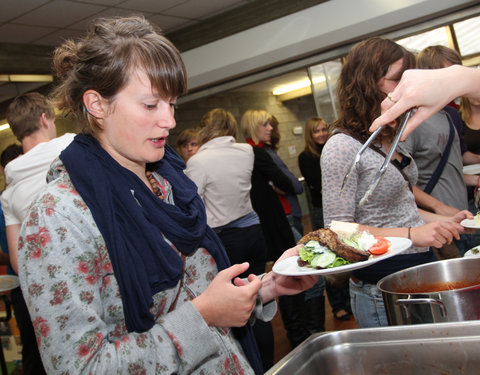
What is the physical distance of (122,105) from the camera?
3.33 ft

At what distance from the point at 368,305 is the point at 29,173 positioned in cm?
157

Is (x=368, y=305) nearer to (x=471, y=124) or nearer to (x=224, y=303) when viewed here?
(x=224, y=303)

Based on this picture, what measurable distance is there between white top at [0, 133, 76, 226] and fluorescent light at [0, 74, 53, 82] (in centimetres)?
272

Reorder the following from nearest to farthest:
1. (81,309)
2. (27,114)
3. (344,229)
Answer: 1. (81,309)
2. (344,229)
3. (27,114)

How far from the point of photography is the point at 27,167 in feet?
7.11

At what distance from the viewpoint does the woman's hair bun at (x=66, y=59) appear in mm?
1069

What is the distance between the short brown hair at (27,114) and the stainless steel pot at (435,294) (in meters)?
1.83

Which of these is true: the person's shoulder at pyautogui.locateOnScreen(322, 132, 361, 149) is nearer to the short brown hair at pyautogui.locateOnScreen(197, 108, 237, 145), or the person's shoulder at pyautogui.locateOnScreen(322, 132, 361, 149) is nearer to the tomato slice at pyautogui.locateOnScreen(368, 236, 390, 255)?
the tomato slice at pyautogui.locateOnScreen(368, 236, 390, 255)

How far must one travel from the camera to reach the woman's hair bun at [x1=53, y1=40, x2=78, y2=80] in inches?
42.1

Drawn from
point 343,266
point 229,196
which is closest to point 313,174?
point 229,196

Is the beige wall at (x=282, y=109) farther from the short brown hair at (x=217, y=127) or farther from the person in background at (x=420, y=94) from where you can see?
the person in background at (x=420, y=94)

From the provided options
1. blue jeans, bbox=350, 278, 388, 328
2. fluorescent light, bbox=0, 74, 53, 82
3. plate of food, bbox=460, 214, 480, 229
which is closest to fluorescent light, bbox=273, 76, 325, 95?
fluorescent light, bbox=0, 74, 53, 82

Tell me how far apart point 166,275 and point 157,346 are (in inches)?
6.1

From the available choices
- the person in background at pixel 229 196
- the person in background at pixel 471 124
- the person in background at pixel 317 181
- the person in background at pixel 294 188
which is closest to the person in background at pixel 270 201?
→ the person in background at pixel 294 188
